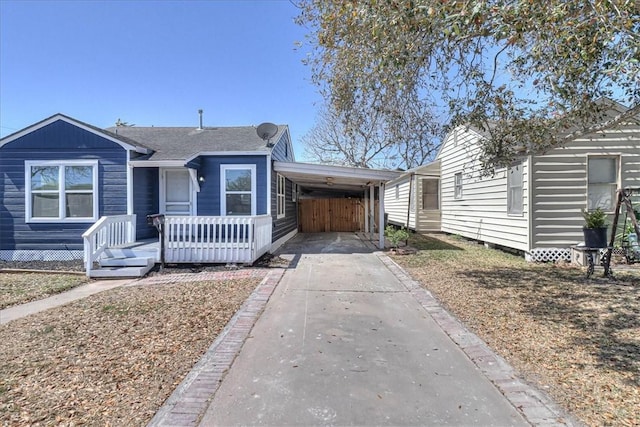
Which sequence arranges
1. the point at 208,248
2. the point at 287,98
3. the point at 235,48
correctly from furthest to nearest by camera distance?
1. the point at 287,98
2. the point at 235,48
3. the point at 208,248

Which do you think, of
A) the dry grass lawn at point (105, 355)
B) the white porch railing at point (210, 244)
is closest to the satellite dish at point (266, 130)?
the white porch railing at point (210, 244)

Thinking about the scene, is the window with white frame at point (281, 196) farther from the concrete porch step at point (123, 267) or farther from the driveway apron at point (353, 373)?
the driveway apron at point (353, 373)

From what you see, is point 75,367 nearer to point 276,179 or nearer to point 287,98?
point 276,179

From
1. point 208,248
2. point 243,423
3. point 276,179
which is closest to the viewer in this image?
point 243,423

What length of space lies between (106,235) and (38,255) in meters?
2.97

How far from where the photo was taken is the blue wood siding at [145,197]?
987 cm

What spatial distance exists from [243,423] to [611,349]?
3.76 m

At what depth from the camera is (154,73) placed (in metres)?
14.5

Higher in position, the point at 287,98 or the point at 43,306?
the point at 287,98

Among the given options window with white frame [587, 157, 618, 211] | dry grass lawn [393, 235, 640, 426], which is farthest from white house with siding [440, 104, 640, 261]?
dry grass lawn [393, 235, 640, 426]

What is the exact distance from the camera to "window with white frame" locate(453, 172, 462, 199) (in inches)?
542

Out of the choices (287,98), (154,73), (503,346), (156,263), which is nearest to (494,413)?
(503,346)

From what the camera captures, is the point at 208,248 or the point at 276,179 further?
the point at 276,179

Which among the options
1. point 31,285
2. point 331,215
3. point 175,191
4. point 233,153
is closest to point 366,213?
point 331,215
